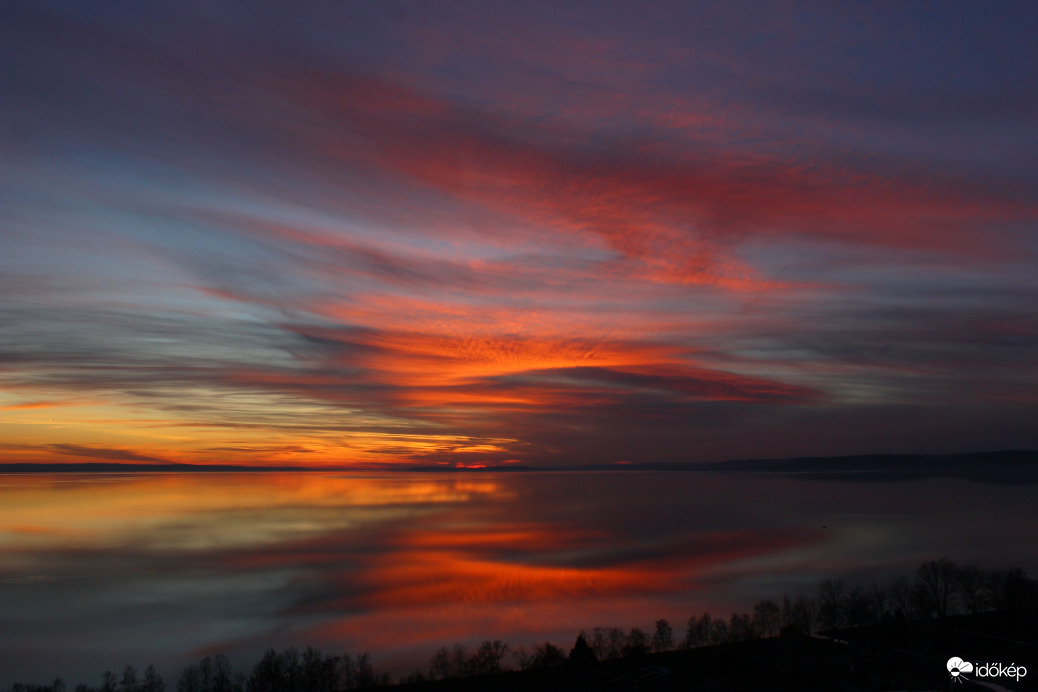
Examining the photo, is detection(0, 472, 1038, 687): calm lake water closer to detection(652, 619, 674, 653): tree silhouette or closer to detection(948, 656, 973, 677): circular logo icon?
detection(652, 619, 674, 653): tree silhouette

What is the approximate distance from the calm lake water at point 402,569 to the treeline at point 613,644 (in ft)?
9.99

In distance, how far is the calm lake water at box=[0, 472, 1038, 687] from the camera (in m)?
51.6

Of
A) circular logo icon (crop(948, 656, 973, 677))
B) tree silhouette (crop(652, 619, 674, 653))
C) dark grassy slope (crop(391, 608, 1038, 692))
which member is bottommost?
tree silhouette (crop(652, 619, 674, 653))

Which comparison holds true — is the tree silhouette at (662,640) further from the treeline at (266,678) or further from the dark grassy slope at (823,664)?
the treeline at (266,678)

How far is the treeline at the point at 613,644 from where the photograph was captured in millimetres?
40675

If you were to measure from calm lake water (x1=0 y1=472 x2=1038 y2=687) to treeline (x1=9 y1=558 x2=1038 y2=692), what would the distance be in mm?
3046

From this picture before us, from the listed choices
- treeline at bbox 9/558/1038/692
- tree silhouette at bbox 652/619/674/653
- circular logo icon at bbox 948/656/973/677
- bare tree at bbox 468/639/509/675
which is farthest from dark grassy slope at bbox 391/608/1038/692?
tree silhouette at bbox 652/619/674/653

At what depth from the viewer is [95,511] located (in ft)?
444

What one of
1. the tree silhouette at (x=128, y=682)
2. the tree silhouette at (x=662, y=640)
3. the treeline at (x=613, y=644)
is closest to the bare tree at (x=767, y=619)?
the treeline at (x=613, y=644)

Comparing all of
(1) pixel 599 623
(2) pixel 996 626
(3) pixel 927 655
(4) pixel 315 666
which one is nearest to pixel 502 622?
(1) pixel 599 623

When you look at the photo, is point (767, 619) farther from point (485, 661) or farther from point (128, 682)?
point (128, 682)

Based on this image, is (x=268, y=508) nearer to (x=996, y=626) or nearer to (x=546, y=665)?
(x=546, y=665)

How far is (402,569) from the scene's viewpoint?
3078 inches

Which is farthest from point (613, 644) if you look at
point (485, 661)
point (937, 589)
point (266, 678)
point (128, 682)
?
point (128, 682)
